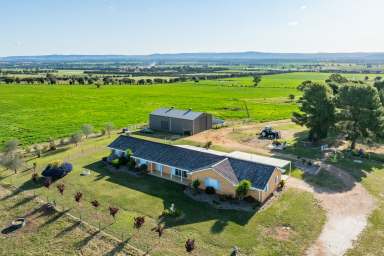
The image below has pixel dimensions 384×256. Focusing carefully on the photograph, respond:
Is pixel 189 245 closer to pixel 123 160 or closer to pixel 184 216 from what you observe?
pixel 184 216

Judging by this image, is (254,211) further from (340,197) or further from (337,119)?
(337,119)

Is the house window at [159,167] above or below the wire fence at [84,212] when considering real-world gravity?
above

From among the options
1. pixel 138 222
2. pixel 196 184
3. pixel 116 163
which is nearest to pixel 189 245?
pixel 138 222

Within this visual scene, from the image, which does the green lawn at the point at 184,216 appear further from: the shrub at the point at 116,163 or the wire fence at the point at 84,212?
the shrub at the point at 116,163

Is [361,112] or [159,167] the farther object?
[361,112]

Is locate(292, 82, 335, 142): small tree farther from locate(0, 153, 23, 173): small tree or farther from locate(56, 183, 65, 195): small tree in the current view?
locate(0, 153, 23, 173): small tree

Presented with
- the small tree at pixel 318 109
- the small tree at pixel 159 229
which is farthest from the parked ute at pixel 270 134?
the small tree at pixel 159 229

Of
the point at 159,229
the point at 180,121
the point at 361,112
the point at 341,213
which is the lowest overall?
the point at 341,213
